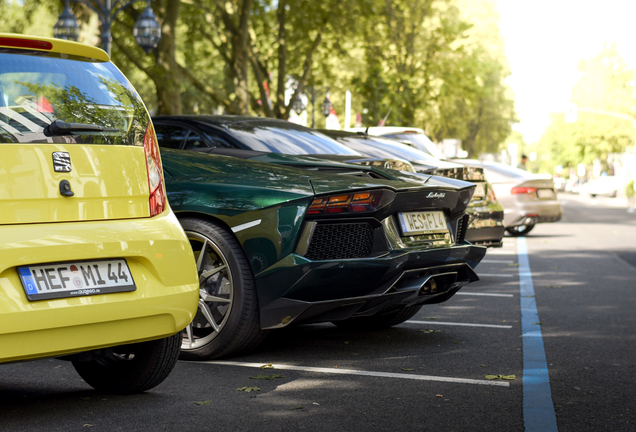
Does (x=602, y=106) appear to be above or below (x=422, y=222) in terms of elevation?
above

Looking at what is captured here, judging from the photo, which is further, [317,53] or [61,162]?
[317,53]

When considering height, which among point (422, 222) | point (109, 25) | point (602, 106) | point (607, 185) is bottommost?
point (607, 185)

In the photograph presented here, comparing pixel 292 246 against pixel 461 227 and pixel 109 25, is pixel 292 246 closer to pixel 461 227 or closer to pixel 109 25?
pixel 461 227

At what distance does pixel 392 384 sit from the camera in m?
4.88

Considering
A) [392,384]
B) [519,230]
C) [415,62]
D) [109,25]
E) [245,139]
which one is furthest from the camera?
[415,62]

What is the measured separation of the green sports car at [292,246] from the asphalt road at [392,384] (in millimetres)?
339

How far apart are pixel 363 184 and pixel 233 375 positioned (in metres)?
1.40

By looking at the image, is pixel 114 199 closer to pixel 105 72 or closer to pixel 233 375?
pixel 105 72

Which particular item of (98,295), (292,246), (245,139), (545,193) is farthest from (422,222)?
(545,193)

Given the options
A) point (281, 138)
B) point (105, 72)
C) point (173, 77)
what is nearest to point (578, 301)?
point (281, 138)

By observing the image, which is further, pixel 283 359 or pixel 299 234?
pixel 283 359

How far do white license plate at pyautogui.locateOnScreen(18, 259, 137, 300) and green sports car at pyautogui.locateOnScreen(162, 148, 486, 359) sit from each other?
1.44 m

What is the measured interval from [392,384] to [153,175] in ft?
5.94

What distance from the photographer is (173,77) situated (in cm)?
1859
